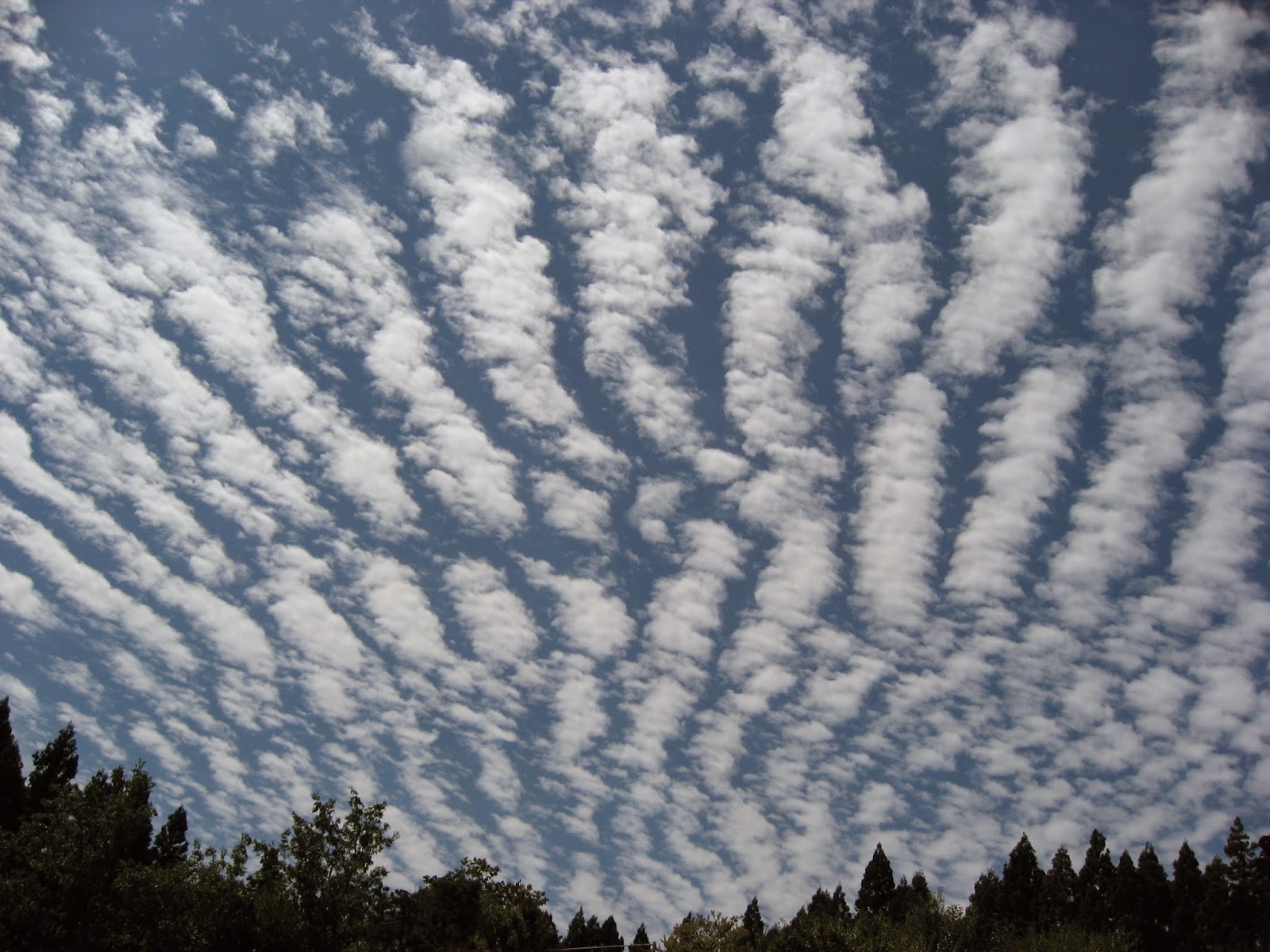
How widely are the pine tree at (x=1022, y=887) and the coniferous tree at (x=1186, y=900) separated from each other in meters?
13.9

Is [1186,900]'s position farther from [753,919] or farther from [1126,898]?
[753,919]

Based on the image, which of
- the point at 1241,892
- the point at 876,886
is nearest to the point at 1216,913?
the point at 1241,892

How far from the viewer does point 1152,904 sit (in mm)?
73312

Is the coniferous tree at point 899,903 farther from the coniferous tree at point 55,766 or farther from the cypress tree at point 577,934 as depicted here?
the coniferous tree at point 55,766

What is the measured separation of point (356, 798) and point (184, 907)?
12534 millimetres

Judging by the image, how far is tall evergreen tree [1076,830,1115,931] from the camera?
248 feet

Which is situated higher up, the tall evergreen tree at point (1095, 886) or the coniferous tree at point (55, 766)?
the tall evergreen tree at point (1095, 886)

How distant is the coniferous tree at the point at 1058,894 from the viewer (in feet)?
263

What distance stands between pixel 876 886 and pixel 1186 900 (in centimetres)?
3002

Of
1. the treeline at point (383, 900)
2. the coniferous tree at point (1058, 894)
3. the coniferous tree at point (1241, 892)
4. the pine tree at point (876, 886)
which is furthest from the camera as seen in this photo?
the pine tree at point (876, 886)

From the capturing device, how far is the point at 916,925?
73062 millimetres

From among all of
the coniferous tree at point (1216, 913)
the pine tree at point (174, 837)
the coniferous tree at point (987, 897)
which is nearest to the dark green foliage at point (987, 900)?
the coniferous tree at point (987, 897)

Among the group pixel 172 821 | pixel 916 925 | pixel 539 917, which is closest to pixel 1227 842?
pixel 916 925

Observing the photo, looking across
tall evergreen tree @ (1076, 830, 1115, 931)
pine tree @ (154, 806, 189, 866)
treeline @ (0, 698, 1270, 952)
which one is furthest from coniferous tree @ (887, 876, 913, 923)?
pine tree @ (154, 806, 189, 866)
